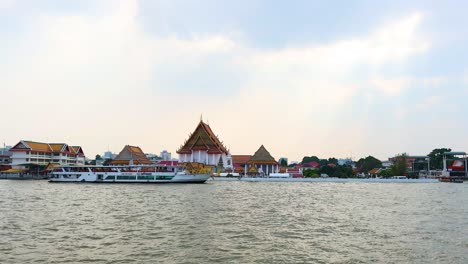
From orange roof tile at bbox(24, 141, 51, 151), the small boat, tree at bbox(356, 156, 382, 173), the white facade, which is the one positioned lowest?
the small boat

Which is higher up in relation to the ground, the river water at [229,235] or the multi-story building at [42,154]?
the multi-story building at [42,154]

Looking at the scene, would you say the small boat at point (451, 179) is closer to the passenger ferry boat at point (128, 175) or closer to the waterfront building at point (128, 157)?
the passenger ferry boat at point (128, 175)

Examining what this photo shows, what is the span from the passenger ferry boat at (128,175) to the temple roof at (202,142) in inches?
1238

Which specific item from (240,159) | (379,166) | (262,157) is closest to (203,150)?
(262,157)

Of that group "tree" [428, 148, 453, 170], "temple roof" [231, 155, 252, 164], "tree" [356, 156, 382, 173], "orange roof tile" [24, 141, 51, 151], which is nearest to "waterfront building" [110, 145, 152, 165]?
"orange roof tile" [24, 141, 51, 151]

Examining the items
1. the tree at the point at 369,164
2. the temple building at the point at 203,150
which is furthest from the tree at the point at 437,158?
the temple building at the point at 203,150

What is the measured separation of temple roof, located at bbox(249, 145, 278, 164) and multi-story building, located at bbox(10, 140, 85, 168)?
153 ft

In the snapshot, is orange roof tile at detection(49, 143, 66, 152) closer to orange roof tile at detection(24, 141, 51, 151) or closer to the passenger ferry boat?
orange roof tile at detection(24, 141, 51, 151)

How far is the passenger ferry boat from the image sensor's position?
65625 mm

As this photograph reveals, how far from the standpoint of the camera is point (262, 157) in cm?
10744

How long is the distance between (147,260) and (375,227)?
12.0 metres

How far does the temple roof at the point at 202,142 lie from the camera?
104 m

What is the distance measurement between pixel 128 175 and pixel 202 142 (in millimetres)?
39333

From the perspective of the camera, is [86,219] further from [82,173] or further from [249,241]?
[82,173]
